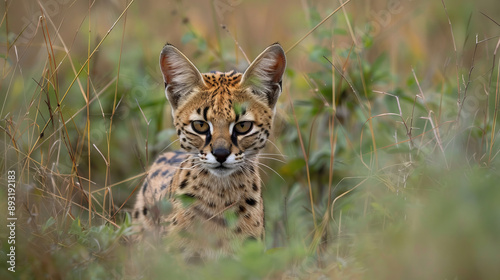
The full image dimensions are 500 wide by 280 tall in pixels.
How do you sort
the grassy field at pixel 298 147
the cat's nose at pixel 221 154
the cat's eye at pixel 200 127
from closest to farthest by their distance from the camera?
the grassy field at pixel 298 147 < the cat's nose at pixel 221 154 < the cat's eye at pixel 200 127

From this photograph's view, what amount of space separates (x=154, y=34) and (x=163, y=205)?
4.39 meters

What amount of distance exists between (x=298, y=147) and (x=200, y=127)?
5.82 feet

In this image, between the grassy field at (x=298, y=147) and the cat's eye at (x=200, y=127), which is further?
the cat's eye at (x=200, y=127)

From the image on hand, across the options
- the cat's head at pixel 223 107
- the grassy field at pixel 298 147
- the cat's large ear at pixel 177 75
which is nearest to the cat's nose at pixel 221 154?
the cat's head at pixel 223 107

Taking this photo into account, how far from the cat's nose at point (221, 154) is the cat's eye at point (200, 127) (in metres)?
0.22

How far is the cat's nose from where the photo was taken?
3441 mm

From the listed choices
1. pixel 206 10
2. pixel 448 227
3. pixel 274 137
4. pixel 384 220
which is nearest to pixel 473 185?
pixel 448 227

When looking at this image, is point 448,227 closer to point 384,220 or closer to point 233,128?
point 384,220

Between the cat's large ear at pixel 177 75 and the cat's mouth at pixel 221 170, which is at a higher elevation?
the cat's large ear at pixel 177 75

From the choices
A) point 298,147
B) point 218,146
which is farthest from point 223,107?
point 298,147

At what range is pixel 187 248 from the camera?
352cm

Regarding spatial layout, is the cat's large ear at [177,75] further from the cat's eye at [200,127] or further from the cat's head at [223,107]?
the cat's eye at [200,127]

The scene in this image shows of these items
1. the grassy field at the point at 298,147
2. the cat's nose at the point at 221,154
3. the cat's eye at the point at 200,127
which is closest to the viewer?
the grassy field at the point at 298,147

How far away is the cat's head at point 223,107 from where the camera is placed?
139 inches
